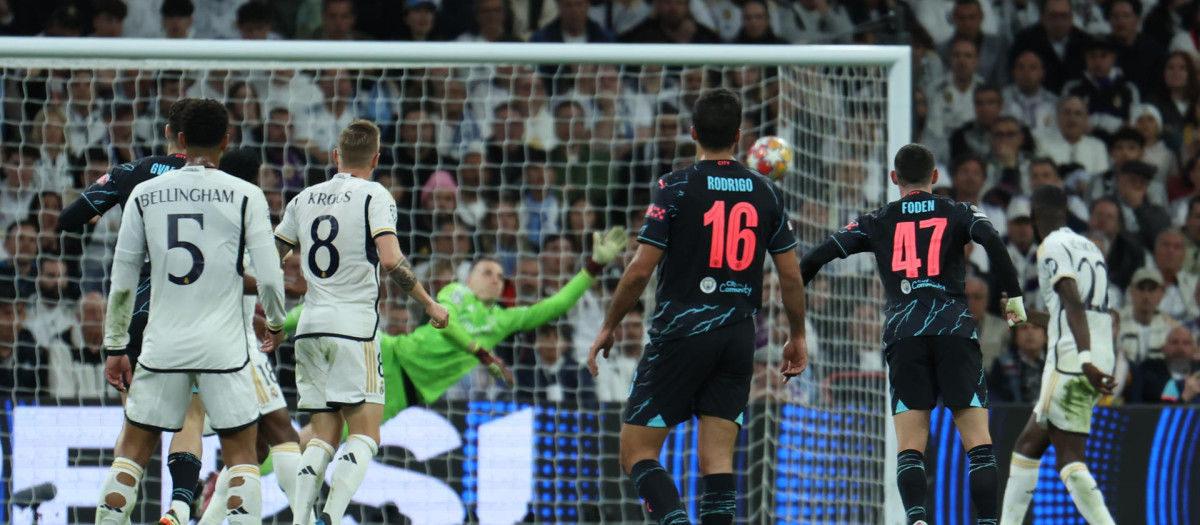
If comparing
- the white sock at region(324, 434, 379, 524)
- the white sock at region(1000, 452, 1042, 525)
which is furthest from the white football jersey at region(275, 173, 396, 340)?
the white sock at region(1000, 452, 1042, 525)

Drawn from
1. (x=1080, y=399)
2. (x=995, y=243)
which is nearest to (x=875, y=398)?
(x=1080, y=399)

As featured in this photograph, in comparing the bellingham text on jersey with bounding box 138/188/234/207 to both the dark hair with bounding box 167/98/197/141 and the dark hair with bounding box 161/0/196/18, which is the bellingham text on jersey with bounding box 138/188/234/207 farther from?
the dark hair with bounding box 161/0/196/18

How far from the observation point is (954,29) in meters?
11.7

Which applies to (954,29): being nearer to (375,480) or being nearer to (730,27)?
(730,27)

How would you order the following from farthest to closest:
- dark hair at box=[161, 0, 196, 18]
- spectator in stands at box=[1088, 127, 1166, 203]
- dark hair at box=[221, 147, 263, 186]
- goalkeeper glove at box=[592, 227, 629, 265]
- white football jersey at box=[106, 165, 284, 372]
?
spectator in stands at box=[1088, 127, 1166, 203] → dark hair at box=[161, 0, 196, 18] → goalkeeper glove at box=[592, 227, 629, 265] → dark hair at box=[221, 147, 263, 186] → white football jersey at box=[106, 165, 284, 372]

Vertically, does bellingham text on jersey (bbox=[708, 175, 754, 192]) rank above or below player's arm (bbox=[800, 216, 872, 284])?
above

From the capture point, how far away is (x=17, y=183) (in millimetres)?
9172

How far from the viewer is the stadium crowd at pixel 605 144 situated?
8.67 m

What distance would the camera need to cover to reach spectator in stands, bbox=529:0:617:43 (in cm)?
1095

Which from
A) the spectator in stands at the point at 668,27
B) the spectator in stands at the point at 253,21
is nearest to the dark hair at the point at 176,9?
the spectator in stands at the point at 253,21

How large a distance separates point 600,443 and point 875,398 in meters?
1.67

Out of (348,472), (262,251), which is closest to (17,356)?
(348,472)

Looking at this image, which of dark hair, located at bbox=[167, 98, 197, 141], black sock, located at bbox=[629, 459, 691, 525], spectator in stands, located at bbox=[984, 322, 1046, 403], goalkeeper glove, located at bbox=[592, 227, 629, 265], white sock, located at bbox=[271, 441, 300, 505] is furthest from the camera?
spectator in stands, located at bbox=[984, 322, 1046, 403]

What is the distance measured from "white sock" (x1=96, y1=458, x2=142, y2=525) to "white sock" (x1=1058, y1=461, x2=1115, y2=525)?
460 centimetres
